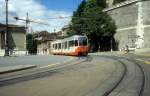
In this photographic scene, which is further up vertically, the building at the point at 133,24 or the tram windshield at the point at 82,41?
the building at the point at 133,24

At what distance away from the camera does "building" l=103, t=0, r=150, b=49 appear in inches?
2891

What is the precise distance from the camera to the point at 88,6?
9019 cm

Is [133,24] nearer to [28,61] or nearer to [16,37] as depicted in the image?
[16,37]

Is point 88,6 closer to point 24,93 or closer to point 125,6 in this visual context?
point 125,6

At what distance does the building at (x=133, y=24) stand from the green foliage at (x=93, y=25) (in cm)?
216

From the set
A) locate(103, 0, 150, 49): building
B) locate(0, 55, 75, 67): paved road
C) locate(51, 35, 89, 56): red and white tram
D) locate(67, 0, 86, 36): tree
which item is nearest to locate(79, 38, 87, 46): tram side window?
locate(51, 35, 89, 56): red and white tram

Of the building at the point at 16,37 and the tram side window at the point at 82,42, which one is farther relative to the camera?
the building at the point at 16,37

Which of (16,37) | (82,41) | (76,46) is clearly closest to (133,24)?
(82,41)

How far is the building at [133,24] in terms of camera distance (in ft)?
241

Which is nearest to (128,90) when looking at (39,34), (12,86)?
(12,86)

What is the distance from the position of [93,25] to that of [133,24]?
33.8ft

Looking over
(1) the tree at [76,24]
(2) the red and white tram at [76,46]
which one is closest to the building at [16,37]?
(1) the tree at [76,24]

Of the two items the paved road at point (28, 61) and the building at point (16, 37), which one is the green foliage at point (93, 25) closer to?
the building at point (16, 37)

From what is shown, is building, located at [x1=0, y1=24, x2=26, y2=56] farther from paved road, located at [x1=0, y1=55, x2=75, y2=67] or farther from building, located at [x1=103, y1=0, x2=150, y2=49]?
paved road, located at [x1=0, y1=55, x2=75, y2=67]
